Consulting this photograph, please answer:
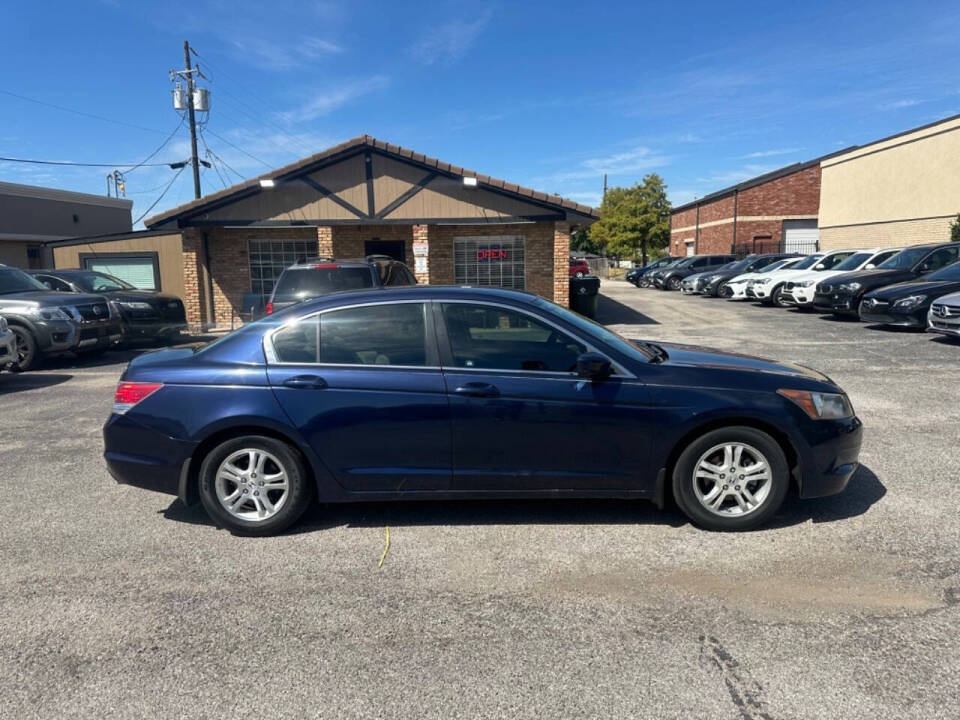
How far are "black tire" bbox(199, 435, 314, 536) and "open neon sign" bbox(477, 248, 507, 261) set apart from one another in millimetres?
14486

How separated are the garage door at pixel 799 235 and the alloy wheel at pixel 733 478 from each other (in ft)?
136

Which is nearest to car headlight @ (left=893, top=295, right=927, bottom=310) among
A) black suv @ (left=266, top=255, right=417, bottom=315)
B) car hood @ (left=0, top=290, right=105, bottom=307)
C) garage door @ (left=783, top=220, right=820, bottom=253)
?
black suv @ (left=266, top=255, right=417, bottom=315)

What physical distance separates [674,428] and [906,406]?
4.76 m

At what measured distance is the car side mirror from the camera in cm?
396

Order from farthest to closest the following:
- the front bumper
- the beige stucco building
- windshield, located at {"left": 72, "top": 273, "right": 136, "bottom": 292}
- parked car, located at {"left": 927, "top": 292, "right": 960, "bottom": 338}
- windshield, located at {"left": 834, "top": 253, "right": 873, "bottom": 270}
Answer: the beige stucco building < windshield, located at {"left": 834, "top": 253, "right": 873, "bottom": 270} < windshield, located at {"left": 72, "top": 273, "right": 136, "bottom": 292} < parked car, located at {"left": 927, "top": 292, "right": 960, "bottom": 338} < the front bumper

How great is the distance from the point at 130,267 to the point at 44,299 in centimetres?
944

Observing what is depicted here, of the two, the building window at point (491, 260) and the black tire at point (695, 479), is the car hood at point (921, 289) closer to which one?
the building window at point (491, 260)

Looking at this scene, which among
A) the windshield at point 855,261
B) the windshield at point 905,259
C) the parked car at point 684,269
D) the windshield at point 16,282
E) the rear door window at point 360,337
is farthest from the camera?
the parked car at point 684,269

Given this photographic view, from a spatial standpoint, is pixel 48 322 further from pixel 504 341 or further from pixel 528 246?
pixel 528 246

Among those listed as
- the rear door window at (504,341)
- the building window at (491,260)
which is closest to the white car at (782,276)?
the building window at (491,260)

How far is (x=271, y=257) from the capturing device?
18.4 m

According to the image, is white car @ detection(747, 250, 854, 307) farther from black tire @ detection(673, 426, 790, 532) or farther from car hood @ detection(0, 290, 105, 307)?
car hood @ detection(0, 290, 105, 307)

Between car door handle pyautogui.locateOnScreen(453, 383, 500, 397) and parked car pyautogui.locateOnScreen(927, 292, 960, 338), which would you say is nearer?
car door handle pyautogui.locateOnScreen(453, 383, 500, 397)

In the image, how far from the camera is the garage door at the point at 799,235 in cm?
4109
